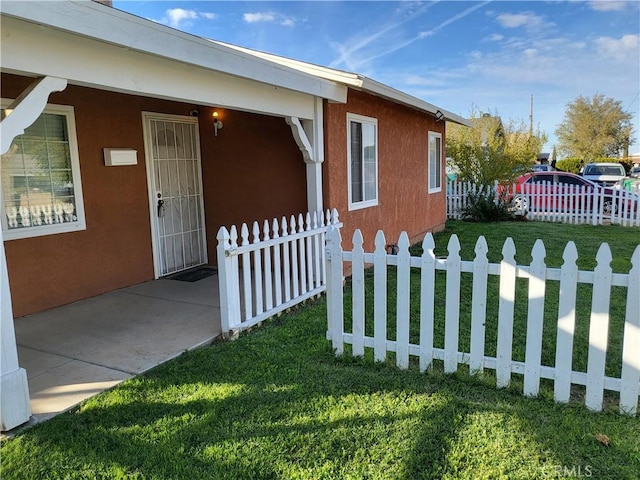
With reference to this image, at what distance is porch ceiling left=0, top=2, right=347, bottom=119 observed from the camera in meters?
2.74

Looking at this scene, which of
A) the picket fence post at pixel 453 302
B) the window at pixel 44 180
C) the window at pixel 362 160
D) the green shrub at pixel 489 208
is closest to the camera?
the picket fence post at pixel 453 302

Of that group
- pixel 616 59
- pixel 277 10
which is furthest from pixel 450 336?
pixel 616 59

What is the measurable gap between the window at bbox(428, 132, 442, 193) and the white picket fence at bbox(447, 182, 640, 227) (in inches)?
98.3

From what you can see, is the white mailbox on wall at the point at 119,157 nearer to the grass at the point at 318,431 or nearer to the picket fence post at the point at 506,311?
A: the grass at the point at 318,431

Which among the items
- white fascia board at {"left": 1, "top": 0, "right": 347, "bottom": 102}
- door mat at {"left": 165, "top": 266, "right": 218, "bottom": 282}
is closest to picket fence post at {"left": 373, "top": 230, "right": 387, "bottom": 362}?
white fascia board at {"left": 1, "top": 0, "right": 347, "bottom": 102}

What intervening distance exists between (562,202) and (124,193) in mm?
12407

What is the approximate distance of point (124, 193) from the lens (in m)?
6.19

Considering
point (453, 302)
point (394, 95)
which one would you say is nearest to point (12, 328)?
point (453, 302)

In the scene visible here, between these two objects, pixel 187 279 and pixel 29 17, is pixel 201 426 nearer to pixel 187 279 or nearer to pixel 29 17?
pixel 29 17

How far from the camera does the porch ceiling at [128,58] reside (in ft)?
8.99

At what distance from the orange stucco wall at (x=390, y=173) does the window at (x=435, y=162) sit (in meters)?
0.17

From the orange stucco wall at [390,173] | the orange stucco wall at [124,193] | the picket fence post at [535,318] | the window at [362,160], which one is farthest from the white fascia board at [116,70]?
the picket fence post at [535,318]

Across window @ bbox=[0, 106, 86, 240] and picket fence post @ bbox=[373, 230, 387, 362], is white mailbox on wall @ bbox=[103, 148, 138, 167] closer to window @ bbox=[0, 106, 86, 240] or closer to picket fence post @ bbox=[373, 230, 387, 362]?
window @ bbox=[0, 106, 86, 240]

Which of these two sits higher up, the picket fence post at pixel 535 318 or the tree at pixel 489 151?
the tree at pixel 489 151
